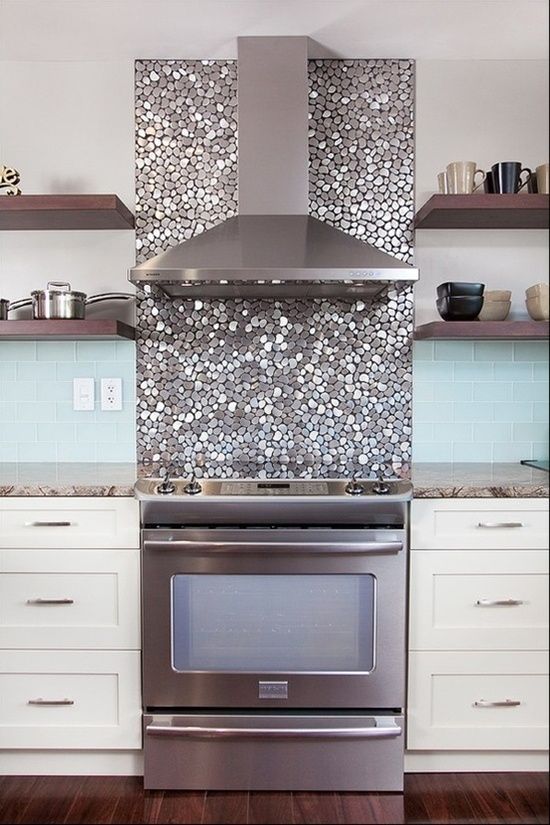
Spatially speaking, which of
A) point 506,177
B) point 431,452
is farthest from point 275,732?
point 506,177

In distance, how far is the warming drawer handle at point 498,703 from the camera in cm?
204

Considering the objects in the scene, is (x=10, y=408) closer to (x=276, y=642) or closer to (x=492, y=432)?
(x=276, y=642)

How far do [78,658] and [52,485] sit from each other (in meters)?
0.51

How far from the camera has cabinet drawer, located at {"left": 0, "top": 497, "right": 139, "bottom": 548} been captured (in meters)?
2.07

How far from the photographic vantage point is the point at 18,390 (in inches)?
104

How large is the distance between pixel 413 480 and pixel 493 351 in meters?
0.74

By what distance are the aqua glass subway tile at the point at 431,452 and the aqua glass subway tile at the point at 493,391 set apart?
0.71ft

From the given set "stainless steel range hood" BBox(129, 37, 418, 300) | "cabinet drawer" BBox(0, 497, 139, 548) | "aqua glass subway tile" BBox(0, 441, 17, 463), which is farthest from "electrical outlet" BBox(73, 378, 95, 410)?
"cabinet drawer" BBox(0, 497, 139, 548)

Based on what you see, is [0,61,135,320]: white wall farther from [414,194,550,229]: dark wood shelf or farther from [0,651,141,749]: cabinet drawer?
[0,651,141,749]: cabinet drawer

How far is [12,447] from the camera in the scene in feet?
8.69

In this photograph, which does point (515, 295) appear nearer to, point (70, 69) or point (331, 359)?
point (331, 359)

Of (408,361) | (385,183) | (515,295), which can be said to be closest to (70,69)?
(385,183)

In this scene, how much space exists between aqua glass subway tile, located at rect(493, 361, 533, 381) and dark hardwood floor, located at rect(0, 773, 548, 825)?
1308 millimetres

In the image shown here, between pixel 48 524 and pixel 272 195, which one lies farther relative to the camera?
pixel 272 195
